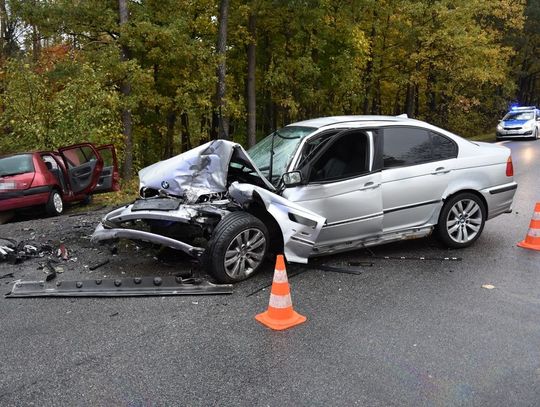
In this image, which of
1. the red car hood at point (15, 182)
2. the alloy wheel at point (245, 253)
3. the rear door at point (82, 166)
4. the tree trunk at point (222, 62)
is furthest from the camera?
the tree trunk at point (222, 62)

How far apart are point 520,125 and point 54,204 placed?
23417 millimetres

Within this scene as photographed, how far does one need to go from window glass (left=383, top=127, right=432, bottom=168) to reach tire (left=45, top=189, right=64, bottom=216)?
6.89m

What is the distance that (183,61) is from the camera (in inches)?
654

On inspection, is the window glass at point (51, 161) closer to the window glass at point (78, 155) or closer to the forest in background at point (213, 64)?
the window glass at point (78, 155)

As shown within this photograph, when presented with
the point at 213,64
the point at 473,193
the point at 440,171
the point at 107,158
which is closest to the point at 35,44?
the point at 213,64

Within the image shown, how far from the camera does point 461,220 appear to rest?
6234mm

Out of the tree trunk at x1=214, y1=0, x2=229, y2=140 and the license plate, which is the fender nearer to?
the license plate

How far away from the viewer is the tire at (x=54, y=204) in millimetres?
9664

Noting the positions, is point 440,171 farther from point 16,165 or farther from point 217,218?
point 16,165

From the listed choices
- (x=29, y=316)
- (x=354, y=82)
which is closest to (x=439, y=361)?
(x=29, y=316)

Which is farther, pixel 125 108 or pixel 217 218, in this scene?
pixel 125 108

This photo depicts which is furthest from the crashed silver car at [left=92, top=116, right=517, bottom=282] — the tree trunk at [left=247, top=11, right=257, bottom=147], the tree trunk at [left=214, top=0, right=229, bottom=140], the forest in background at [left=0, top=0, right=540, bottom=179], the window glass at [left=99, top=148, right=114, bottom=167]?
the tree trunk at [left=247, top=11, right=257, bottom=147]

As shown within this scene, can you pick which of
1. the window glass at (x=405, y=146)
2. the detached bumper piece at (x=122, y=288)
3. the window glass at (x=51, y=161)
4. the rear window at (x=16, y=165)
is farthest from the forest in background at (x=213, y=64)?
the window glass at (x=405, y=146)

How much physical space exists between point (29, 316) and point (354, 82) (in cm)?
1818
